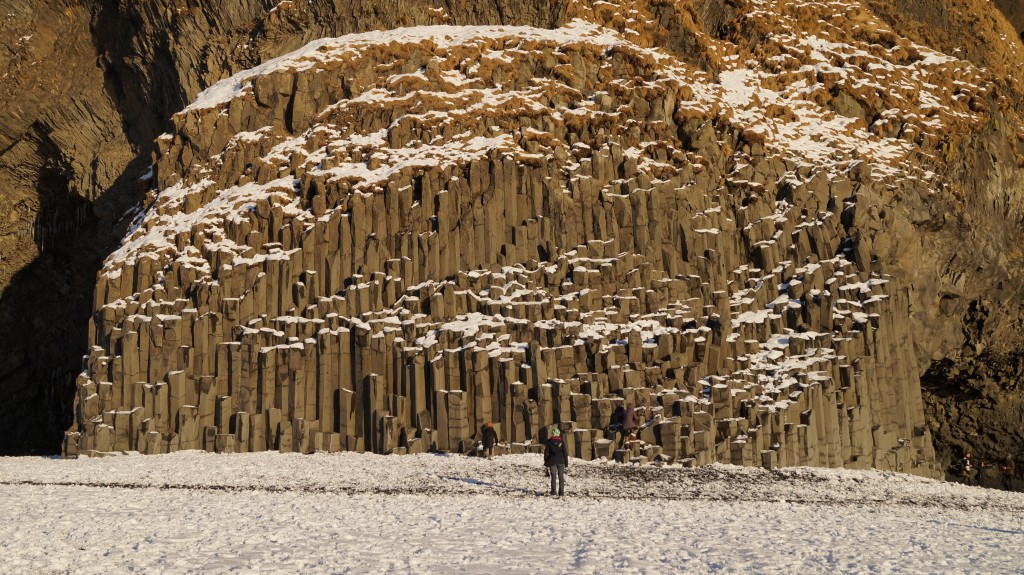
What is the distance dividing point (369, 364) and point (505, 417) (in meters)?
4.85

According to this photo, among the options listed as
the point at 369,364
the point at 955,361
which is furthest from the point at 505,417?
the point at 955,361

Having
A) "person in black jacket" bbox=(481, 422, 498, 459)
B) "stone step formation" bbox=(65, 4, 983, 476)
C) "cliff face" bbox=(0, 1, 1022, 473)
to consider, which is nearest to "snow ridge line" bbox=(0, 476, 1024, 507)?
"person in black jacket" bbox=(481, 422, 498, 459)

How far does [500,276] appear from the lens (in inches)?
1235

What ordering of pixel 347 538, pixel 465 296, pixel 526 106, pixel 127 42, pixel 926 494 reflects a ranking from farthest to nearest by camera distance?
pixel 127 42
pixel 526 106
pixel 465 296
pixel 926 494
pixel 347 538

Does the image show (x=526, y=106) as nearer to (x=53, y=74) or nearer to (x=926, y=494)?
(x=926, y=494)

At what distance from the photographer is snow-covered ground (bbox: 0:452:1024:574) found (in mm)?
12727

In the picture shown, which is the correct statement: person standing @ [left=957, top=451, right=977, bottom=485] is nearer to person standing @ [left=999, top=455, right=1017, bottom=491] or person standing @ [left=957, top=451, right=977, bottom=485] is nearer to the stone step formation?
person standing @ [left=999, top=455, right=1017, bottom=491]

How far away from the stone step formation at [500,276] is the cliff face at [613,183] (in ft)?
0.40

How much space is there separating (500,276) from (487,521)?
15.9 meters

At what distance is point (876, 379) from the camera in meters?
30.7

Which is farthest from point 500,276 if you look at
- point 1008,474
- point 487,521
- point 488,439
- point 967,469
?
point 1008,474

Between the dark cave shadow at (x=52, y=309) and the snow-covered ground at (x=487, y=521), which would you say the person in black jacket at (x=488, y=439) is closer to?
the snow-covered ground at (x=487, y=521)

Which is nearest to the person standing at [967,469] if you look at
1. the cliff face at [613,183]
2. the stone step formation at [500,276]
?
the cliff face at [613,183]

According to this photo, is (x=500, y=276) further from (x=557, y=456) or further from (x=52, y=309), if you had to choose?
(x=52, y=309)
